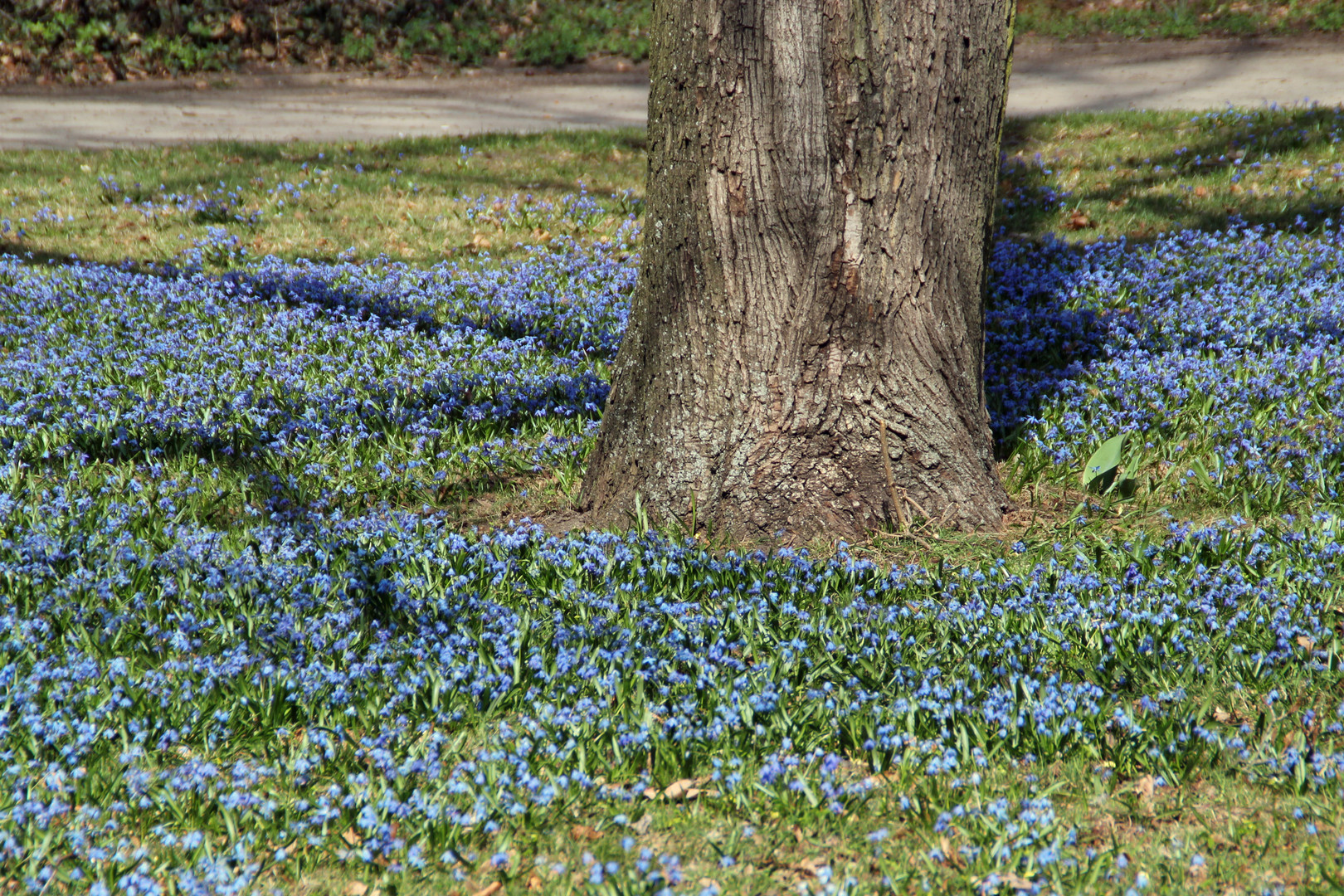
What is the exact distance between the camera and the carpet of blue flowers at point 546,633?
2578 mm

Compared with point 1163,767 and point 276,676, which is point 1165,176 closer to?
point 1163,767

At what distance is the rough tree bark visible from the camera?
3518 mm

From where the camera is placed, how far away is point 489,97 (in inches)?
595

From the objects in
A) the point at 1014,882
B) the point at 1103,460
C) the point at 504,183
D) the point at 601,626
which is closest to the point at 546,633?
the point at 601,626

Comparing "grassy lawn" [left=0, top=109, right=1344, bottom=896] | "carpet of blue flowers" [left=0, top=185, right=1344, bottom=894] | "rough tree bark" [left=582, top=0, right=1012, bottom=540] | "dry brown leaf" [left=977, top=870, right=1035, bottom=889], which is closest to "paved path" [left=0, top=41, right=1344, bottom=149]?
"grassy lawn" [left=0, top=109, right=1344, bottom=896]

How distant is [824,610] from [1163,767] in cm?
115

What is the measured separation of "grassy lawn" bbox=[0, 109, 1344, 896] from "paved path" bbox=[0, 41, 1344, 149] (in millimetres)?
6406

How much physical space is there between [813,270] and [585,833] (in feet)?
7.09

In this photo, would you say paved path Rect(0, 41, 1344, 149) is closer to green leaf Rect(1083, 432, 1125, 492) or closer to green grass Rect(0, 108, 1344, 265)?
green grass Rect(0, 108, 1344, 265)

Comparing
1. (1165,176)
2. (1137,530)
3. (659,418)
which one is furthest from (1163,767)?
(1165,176)

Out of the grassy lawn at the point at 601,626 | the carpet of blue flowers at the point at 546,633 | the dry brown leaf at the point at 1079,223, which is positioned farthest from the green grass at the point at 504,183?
the carpet of blue flowers at the point at 546,633

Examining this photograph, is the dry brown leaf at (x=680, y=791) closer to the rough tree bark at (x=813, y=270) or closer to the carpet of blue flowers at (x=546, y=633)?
the carpet of blue flowers at (x=546, y=633)

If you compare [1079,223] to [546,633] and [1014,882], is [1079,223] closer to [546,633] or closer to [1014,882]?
[546,633]

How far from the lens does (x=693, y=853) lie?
2529 mm
